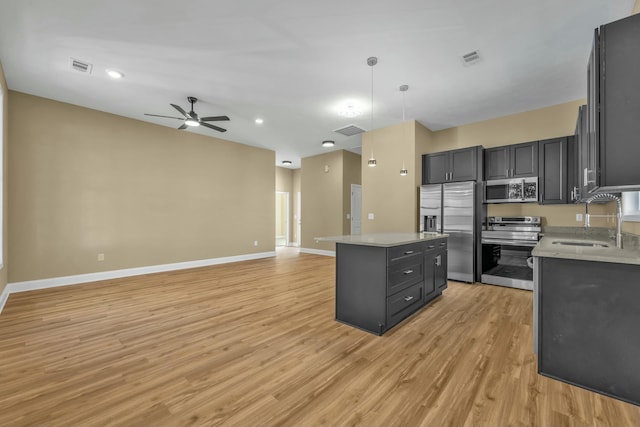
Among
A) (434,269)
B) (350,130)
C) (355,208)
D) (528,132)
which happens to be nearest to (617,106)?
(434,269)

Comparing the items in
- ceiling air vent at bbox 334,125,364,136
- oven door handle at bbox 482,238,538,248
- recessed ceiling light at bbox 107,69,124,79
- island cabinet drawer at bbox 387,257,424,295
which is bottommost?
island cabinet drawer at bbox 387,257,424,295

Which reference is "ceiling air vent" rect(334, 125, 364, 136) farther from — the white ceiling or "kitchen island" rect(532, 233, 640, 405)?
"kitchen island" rect(532, 233, 640, 405)

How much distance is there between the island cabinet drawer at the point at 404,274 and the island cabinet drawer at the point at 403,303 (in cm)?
7

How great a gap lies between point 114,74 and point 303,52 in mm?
2615

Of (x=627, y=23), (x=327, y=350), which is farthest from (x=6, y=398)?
(x=627, y=23)

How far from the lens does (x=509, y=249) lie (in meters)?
4.56

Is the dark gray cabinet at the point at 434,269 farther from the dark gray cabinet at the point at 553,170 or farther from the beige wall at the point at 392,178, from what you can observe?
the dark gray cabinet at the point at 553,170

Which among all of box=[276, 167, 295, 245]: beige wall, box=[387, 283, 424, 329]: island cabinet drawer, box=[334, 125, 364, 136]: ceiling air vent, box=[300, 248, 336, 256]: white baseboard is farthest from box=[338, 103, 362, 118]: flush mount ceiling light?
box=[276, 167, 295, 245]: beige wall

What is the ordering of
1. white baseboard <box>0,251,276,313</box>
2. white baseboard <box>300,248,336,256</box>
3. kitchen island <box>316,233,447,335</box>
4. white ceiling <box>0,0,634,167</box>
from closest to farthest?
white ceiling <box>0,0,634,167</box>, kitchen island <box>316,233,447,335</box>, white baseboard <box>0,251,276,313</box>, white baseboard <box>300,248,336,256</box>

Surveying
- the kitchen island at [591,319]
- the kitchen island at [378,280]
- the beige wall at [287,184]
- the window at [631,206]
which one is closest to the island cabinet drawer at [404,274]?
the kitchen island at [378,280]

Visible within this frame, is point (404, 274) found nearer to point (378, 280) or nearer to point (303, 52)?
point (378, 280)

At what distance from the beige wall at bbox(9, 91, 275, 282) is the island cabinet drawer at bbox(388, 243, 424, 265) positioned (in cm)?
498

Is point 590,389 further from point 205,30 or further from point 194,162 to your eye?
point 194,162

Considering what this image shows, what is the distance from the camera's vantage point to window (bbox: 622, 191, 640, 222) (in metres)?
2.35
